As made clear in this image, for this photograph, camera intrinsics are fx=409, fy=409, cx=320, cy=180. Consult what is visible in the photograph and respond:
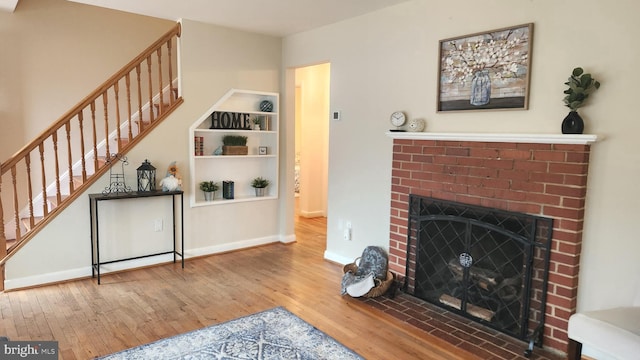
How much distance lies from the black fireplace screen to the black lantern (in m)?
2.44

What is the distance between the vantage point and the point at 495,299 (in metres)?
2.86

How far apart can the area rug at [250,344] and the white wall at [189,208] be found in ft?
5.41

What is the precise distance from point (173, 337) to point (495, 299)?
2195mm

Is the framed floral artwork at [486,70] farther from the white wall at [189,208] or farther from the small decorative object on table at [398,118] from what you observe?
the white wall at [189,208]

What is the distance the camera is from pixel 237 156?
15.1 ft

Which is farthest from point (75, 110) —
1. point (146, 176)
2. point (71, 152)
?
point (71, 152)

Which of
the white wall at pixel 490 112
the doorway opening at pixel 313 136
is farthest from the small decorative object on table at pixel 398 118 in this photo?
the doorway opening at pixel 313 136

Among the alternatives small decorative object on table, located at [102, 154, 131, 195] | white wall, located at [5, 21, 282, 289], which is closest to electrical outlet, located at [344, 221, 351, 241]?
white wall, located at [5, 21, 282, 289]

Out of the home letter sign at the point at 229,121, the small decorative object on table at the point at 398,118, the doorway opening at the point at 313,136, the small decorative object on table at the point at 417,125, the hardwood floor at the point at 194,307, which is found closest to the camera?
the hardwood floor at the point at 194,307

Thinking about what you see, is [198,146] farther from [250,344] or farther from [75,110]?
[250,344]

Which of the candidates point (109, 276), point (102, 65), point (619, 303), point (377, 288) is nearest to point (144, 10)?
point (102, 65)

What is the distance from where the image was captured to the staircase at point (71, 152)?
134 inches

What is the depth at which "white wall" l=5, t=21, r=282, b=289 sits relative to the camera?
3580 mm

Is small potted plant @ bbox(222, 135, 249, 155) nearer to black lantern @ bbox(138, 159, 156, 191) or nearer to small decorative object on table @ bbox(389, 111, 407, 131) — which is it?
black lantern @ bbox(138, 159, 156, 191)
